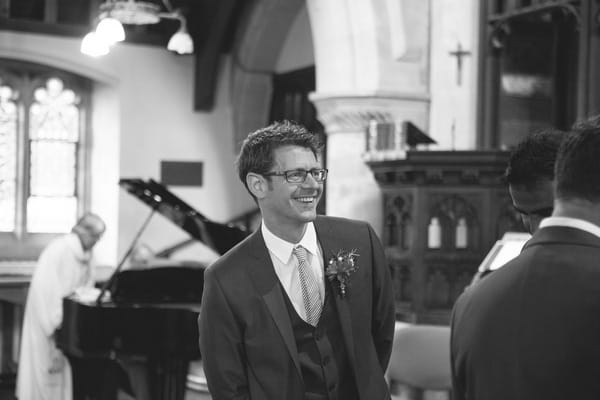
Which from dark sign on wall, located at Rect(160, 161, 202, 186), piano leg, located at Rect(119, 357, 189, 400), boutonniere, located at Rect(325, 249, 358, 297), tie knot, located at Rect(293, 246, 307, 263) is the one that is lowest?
piano leg, located at Rect(119, 357, 189, 400)

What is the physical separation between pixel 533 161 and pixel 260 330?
2.87ft

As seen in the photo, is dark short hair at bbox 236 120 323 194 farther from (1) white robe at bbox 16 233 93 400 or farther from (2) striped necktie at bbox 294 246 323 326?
(1) white robe at bbox 16 233 93 400

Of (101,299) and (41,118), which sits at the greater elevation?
(41,118)

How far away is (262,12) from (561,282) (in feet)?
35.2

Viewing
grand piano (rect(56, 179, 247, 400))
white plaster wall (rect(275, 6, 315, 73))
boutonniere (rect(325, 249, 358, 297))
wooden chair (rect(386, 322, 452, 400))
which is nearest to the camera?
boutonniere (rect(325, 249, 358, 297))

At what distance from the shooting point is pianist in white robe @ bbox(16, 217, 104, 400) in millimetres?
7816

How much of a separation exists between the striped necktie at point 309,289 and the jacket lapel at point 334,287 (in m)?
0.04

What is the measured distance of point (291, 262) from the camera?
2.95 meters

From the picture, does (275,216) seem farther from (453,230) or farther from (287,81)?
(287,81)

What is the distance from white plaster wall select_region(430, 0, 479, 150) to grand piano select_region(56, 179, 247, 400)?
7.10ft

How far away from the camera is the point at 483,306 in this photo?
195 cm

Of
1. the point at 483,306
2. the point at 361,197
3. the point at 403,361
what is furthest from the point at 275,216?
the point at 361,197

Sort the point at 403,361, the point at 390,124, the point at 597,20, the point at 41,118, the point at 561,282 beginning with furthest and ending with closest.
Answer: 1. the point at 41,118
2. the point at 390,124
3. the point at 597,20
4. the point at 403,361
5. the point at 561,282

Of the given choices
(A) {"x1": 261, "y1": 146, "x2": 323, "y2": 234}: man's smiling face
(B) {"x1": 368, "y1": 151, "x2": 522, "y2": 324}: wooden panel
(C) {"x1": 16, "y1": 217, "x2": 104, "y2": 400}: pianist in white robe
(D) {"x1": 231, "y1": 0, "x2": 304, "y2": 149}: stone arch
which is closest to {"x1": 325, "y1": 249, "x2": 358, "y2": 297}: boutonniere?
(A) {"x1": 261, "y1": 146, "x2": 323, "y2": 234}: man's smiling face
